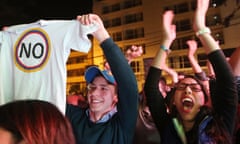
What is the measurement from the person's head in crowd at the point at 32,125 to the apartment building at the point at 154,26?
10.4 metres

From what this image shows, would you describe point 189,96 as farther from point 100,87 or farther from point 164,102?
point 100,87

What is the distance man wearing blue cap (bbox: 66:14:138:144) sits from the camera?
4.09ft

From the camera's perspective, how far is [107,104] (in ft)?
4.70

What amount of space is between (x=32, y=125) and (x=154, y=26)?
1458cm

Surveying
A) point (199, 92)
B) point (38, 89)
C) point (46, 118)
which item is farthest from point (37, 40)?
point (199, 92)

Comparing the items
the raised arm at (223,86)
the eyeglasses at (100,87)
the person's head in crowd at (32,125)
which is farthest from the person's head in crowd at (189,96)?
the person's head in crowd at (32,125)

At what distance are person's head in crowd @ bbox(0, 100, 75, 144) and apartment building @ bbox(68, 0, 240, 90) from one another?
10.4 metres

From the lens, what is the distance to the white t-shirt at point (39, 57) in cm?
135

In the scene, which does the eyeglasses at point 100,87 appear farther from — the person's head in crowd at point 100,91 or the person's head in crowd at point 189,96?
the person's head in crowd at point 189,96

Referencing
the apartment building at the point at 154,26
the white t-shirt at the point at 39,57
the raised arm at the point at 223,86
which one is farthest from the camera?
the apartment building at the point at 154,26

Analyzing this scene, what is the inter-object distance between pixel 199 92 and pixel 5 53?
3.81ft

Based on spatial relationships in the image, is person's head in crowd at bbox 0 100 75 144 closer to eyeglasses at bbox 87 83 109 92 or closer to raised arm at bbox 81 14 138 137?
raised arm at bbox 81 14 138 137

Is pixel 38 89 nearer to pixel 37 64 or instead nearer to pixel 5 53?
pixel 37 64

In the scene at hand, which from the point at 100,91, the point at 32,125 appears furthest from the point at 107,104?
the point at 32,125
